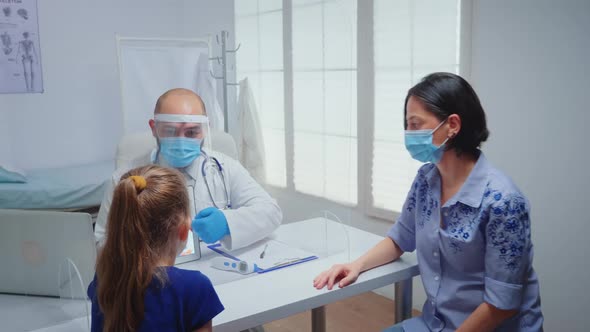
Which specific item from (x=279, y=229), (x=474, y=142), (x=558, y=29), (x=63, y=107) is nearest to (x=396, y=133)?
(x=558, y=29)

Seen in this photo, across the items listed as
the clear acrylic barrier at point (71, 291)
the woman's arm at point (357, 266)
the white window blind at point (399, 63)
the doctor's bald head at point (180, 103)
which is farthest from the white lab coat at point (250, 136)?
the white window blind at point (399, 63)

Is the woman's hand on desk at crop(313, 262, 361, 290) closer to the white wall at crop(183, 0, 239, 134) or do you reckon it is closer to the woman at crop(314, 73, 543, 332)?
the woman at crop(314, 73, 543, 332)

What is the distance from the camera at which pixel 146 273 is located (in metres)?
0.94

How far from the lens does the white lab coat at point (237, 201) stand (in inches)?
62.6

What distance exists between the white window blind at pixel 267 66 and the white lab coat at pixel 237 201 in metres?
0.16

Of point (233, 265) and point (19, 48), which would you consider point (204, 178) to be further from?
point (19, 48)

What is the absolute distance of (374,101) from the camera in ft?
9.72

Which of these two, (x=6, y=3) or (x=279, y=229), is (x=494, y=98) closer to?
(x=279, y=229)

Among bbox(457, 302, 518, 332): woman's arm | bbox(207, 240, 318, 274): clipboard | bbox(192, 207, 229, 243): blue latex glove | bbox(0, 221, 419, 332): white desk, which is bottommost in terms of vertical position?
bbox(457, 302, 518, 332): woman's arm

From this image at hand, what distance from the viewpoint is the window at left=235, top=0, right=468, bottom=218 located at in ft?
6.77

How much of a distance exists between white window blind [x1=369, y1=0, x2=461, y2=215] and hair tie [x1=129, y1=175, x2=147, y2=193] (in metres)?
1.98

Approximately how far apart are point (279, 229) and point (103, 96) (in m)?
0.83

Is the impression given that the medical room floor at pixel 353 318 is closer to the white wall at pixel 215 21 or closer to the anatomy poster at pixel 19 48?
the white wall at pixel 215 21

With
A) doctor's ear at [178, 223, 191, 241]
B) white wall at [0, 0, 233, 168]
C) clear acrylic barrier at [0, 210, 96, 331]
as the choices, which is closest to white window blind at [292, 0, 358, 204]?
white wall at [0, 0, 233, 168]
